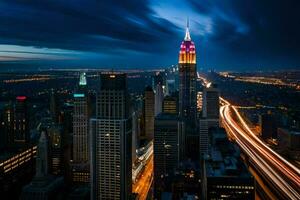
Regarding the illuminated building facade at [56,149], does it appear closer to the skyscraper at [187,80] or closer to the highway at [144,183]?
the highway at [144,183]

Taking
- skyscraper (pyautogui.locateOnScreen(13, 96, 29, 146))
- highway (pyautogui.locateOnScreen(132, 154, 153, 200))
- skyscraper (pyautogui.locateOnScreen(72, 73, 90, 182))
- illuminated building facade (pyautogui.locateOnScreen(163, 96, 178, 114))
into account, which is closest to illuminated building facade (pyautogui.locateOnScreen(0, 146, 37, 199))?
skyscraper (pyautogui.locateOnScreen(13, 96, 29, 146))

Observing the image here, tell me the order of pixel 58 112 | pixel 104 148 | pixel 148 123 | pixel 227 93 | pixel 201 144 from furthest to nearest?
pixel 227 93 → pixel 148 123 → pixel 58 112 → pixel 201 144 → pixel 104 148

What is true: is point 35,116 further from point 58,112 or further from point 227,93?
point 227,93

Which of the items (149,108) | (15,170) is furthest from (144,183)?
(149,108)

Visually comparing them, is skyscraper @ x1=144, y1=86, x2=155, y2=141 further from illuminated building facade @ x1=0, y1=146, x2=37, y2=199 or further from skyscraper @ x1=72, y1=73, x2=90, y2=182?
illuminated building facade @ x1=0, y1=146, x2=37, y2=199

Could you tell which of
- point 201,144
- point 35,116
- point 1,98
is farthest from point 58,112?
point 201,144

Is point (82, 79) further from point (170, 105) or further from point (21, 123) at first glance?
point (170, 105)

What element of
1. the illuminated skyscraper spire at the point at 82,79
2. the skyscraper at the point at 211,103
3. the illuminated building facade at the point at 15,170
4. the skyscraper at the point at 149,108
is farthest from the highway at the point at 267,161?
the illuminated building facade at the point at 15,170
